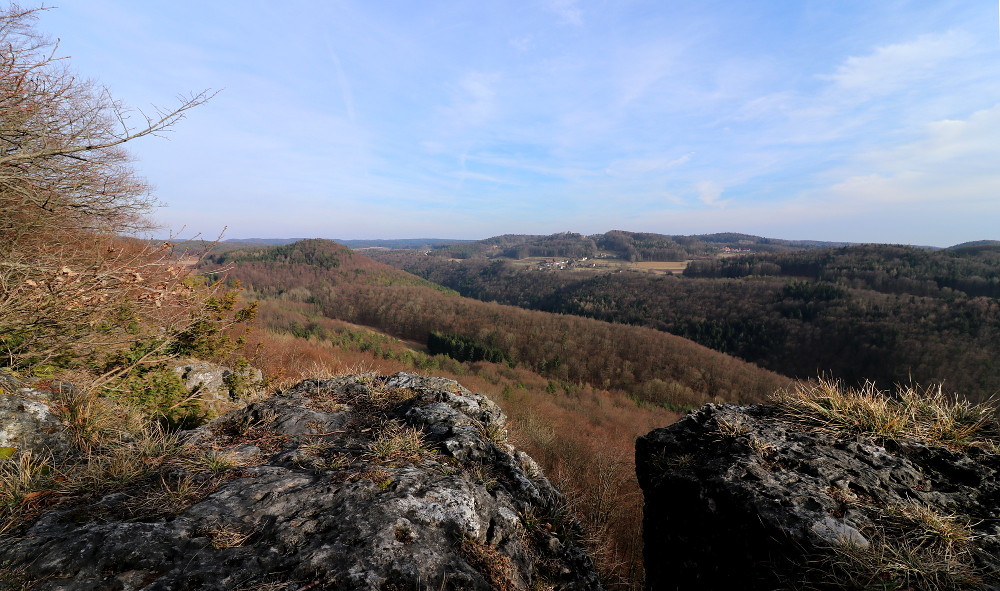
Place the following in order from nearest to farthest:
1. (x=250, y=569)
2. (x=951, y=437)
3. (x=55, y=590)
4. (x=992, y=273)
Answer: (x=55, y=590) < (x=250, y=569) < (x=951, y=437) < (x=992, y=273)

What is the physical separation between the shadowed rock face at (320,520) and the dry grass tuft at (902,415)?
9.97ft

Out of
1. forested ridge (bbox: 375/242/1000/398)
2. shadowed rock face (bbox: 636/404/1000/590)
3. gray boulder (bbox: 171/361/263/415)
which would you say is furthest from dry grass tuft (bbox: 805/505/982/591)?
forested ridge (bbox: 375/242/1000/398)

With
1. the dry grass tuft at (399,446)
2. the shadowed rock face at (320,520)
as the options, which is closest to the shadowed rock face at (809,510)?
the shadowed rock face at (320,520)

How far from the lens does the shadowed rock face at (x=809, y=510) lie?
2299 millimetres

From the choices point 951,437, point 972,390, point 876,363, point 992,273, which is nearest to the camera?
point 951,437

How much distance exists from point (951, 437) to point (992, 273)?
162 m

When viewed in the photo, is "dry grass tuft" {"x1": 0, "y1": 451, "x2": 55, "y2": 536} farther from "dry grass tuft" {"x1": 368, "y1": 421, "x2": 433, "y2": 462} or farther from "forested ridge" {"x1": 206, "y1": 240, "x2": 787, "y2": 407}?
"forested ridge" {"x1": 206, "y1": 240, "x2": 787, "y2": 407}

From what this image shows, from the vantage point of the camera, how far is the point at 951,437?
3525 mm

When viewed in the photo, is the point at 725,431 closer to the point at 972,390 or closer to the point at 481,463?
the point at 481,463

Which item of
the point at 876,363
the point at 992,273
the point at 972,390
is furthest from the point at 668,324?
the point at 992,273

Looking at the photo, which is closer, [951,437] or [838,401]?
[951,437]

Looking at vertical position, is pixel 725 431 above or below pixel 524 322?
above

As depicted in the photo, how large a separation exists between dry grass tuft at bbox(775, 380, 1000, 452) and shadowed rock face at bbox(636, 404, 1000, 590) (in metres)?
0.20

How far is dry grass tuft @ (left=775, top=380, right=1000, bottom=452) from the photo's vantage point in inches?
138
